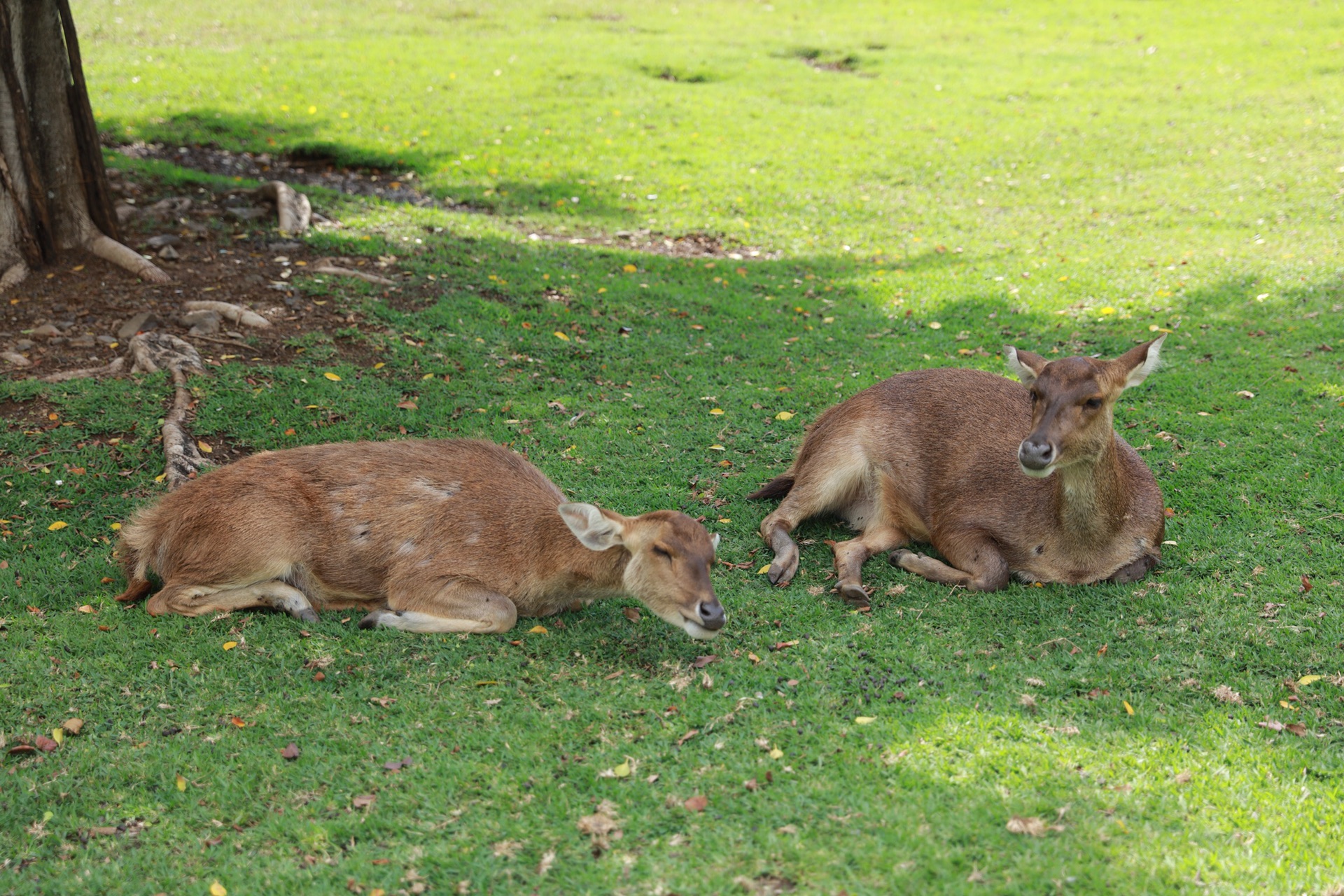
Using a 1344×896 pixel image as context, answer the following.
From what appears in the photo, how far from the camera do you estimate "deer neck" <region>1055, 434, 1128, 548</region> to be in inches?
243

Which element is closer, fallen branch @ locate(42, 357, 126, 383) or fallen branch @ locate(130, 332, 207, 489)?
fallen branch @ locate(130, 332, 207, 489)

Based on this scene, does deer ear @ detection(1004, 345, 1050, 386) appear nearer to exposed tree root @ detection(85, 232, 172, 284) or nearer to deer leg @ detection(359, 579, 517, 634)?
deer leg @ detection(359, 579, 517, 634)

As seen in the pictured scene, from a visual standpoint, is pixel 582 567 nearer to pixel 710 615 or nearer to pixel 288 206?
pixel 710 615

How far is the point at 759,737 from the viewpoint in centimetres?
496

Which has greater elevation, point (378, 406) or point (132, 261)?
point (132, 261)

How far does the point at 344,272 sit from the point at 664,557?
656cm

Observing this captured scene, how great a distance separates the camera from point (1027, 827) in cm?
427

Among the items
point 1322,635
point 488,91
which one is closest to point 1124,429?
point 1322,635

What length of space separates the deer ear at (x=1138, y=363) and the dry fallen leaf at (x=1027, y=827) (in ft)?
8.83

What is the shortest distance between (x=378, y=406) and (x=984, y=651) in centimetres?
516

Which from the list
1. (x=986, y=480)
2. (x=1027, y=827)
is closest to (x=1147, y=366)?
(x=986, y=480)

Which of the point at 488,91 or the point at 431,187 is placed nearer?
the point at 431,187

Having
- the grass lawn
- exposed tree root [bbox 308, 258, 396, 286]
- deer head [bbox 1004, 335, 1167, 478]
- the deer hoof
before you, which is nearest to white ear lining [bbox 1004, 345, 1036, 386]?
deer head [bbox 1004, 335, 1167, 478]

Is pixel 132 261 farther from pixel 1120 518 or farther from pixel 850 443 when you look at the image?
pixel 1120 518
